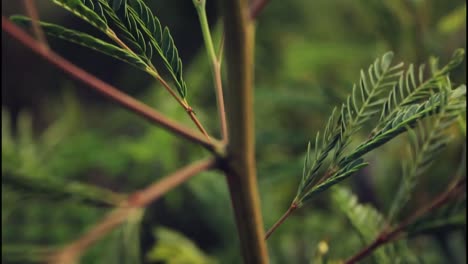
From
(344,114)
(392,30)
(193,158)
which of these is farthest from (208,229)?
(344,114)

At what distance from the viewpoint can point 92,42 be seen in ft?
1.25

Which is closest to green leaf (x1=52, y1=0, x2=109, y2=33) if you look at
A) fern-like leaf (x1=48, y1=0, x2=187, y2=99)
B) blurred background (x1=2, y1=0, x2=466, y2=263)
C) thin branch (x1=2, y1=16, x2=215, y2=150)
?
fern-like leaf (x1=48, y1=0, x2=187, y2=99)

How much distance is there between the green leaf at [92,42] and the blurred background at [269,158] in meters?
0.21

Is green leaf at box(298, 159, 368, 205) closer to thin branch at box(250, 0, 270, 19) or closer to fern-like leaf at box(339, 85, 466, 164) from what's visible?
fern-like leaf at box(339, 85, 466, 164)

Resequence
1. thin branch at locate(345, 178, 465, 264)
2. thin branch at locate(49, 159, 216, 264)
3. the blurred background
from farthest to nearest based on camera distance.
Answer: the blurred background → thin branch at locate(49, 159, 216, 264) → thin branch at locate(345, 178, 465, 264)

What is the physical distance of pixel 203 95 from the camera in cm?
119

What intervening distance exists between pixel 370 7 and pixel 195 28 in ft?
3.11

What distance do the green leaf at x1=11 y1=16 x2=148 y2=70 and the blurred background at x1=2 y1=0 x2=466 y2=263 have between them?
0.69ft

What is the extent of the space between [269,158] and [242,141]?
1.94 ft

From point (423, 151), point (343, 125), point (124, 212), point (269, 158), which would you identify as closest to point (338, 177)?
point (343, 125)

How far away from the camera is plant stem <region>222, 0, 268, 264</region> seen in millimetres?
430

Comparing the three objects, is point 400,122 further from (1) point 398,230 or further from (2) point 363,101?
(1) point 398,230

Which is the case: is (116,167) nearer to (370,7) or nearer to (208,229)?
(208,229)

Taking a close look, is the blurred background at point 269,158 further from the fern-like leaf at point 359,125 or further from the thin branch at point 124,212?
the fern-like leaf at point 359,125
